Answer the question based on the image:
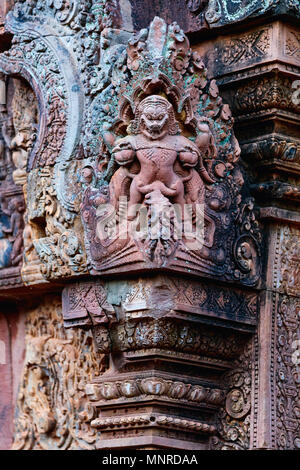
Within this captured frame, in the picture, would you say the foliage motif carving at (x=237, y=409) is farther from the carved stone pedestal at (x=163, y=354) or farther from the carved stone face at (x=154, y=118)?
the carved stone face at (x=154, y=118)

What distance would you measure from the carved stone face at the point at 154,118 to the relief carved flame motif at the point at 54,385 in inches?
53.5

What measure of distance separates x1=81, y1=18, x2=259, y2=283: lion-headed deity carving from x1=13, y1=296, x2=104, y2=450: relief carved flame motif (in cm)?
82

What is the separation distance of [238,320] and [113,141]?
1143 mm

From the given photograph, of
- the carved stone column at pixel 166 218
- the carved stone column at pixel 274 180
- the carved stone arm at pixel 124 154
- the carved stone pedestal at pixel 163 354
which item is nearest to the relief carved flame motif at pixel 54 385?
the carved stone column at pixel 166 218

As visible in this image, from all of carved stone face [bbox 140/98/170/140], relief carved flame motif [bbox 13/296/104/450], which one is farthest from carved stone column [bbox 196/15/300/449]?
relief carved flame motif [bbox 13/296/104/450]

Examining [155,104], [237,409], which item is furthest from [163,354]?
[155,104]

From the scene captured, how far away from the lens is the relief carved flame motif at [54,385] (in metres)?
10.2

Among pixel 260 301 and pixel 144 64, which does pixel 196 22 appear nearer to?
pixel 144 64

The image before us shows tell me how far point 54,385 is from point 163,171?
1722mm

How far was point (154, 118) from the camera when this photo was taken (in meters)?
9.34

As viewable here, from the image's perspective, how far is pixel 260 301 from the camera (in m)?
9.80

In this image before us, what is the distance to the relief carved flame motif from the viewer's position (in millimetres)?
10156
